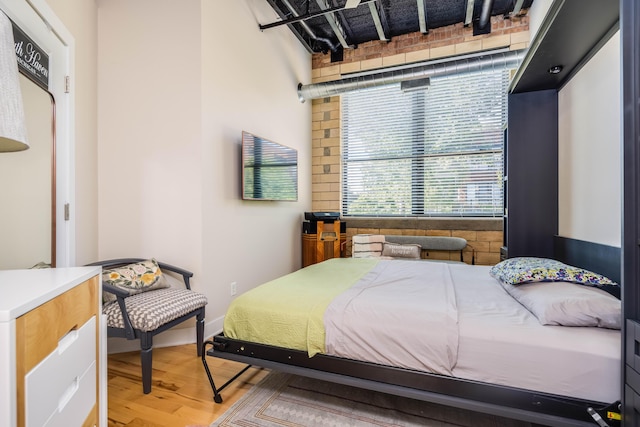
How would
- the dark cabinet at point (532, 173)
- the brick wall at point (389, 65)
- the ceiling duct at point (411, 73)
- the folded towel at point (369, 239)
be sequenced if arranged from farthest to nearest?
the folded towel at point (369, 239) → the brick wall at point (389, 65) → the ceiling duct at point (411, 73) → the dark cabinet at point (532, 173)

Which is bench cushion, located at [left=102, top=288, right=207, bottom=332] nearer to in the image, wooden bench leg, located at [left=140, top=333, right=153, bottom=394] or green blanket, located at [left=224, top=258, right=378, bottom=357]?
wooden bench leg, located at [left=140, top=333, right=153, bottom=394]

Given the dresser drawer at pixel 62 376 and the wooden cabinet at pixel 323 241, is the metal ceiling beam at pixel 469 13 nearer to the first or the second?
the wooden cabinet at pixel 323 241

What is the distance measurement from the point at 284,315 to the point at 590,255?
194 centimetres

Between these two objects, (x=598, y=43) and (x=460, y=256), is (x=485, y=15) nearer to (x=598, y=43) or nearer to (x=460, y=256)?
(x=598, y=43)

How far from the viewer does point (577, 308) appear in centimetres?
136

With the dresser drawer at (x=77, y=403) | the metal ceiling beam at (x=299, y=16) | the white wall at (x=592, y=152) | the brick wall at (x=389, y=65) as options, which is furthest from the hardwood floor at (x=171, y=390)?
the metal ceiling beam at (x=299, y=16)

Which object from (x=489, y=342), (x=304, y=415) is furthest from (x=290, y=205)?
(x=489, y=342)

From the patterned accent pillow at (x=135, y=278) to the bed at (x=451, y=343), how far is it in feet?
2.93

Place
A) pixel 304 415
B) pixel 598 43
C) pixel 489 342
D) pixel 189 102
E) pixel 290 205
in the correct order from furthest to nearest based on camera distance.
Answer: pixel 290 205 → pixel 189 102 → pixel 598 43 → pixel 304 415 → pixel 489 342

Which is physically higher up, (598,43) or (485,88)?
(485,88)

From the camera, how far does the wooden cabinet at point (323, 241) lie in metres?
4.18

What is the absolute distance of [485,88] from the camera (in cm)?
405

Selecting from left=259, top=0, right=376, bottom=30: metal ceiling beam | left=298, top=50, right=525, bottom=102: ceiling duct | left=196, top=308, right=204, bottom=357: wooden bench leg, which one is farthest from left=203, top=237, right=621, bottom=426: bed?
left=259, top=0, right=376, bottom=30: metal ceiling beam

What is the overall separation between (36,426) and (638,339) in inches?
72.4
